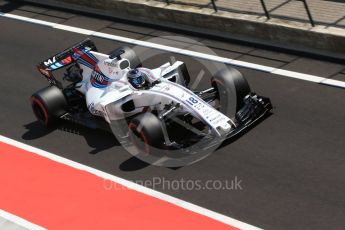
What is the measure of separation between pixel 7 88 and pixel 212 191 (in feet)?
24.4

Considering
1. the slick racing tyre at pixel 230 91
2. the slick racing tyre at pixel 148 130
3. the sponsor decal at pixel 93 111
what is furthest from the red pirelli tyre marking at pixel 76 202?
the slick racing tyre at pixel 230 91

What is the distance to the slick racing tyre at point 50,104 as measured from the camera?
583 inches

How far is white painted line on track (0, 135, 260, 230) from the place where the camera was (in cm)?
1149

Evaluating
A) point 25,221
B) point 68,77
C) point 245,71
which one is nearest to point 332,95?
point 245,71

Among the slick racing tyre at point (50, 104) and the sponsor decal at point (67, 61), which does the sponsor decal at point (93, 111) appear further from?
the sponsor decal at point (67, 61)

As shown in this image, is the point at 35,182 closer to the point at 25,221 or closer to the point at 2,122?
the point at 25,221

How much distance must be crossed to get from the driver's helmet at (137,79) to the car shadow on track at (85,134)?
134cm

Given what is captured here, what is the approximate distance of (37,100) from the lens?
15.0 meters

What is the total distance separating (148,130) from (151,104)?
3.01 ft

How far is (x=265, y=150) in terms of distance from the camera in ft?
43.3

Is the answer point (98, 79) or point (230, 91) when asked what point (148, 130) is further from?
point (98, 79)

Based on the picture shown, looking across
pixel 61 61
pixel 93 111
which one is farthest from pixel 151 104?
pixel 61 61

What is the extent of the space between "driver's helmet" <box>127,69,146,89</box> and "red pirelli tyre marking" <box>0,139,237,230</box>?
6.89 ft

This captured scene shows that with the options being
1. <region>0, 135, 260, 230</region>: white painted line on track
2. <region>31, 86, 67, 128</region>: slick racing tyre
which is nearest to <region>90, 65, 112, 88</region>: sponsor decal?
<region>31, 86, 67, 128</region>: slick racing tyre
